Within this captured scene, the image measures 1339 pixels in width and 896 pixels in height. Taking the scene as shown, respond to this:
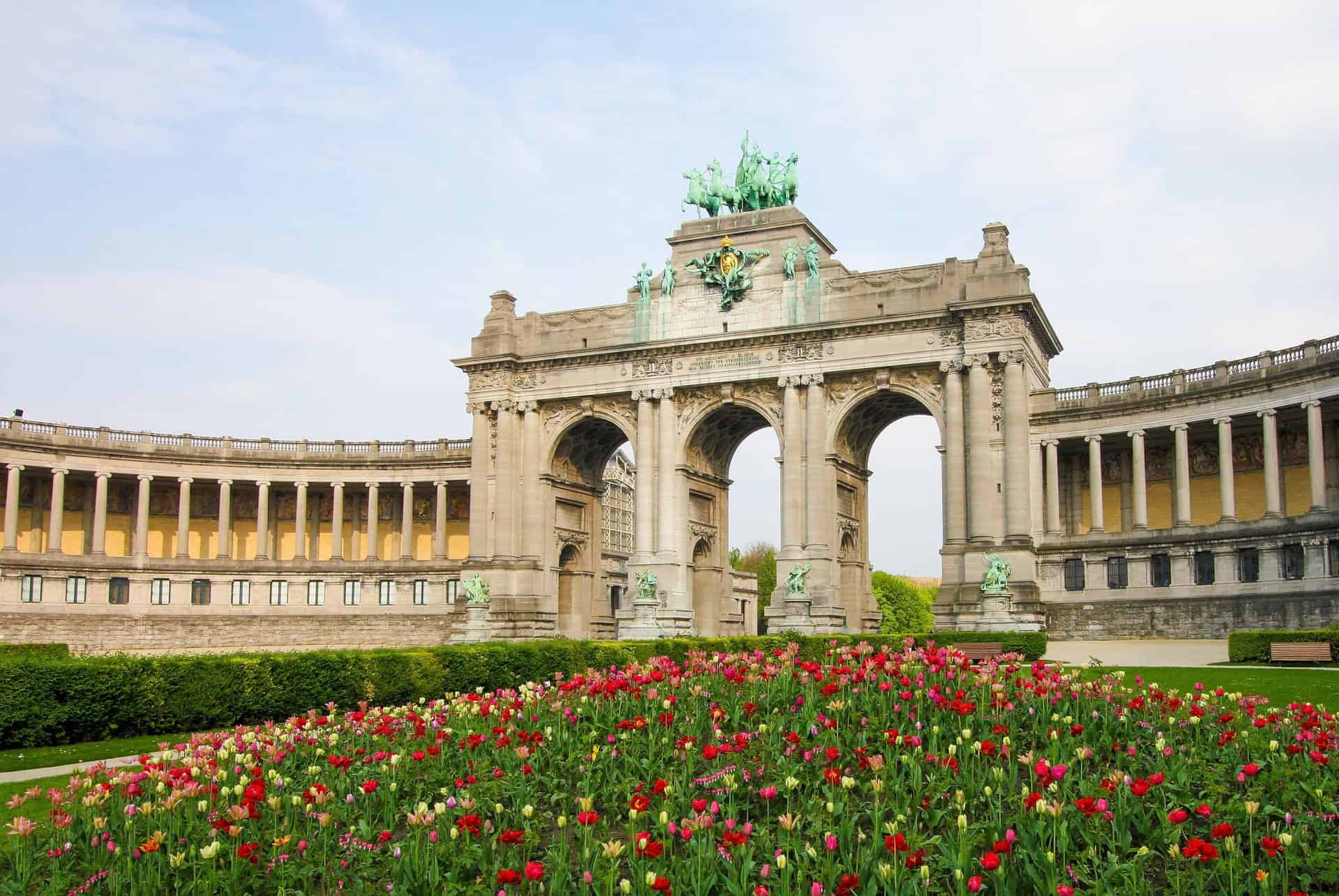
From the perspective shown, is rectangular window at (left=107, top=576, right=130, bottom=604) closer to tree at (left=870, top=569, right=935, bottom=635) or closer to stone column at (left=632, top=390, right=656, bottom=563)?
stone column at (left=632, top=390, right=656, bottom=563)

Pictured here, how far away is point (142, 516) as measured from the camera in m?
75.1

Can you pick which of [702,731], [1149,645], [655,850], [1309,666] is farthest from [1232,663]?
[655,850]

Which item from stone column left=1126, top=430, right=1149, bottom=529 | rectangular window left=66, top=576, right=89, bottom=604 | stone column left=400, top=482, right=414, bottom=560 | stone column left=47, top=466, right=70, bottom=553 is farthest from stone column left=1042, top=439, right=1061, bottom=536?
stone column left=47, top=466, right=70, bottom=553

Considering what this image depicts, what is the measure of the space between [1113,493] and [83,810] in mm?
63535

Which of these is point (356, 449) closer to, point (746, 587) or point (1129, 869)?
point (746, 587)

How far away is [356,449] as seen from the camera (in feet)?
266

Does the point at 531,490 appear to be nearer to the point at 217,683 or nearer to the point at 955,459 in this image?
the point at 955,459

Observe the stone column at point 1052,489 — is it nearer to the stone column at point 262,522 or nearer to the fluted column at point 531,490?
the fluted column at point 531,490

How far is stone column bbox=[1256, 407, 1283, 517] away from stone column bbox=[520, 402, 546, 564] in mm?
37770

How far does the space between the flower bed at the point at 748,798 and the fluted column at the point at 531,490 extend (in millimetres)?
52076

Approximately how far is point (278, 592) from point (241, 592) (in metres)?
2.30

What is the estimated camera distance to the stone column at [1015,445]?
188ft

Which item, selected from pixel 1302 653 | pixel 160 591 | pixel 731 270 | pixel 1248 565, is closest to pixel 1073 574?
pixel 1248 565

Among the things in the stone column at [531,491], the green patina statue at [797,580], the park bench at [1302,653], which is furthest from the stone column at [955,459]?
the stone column at [531,491]
